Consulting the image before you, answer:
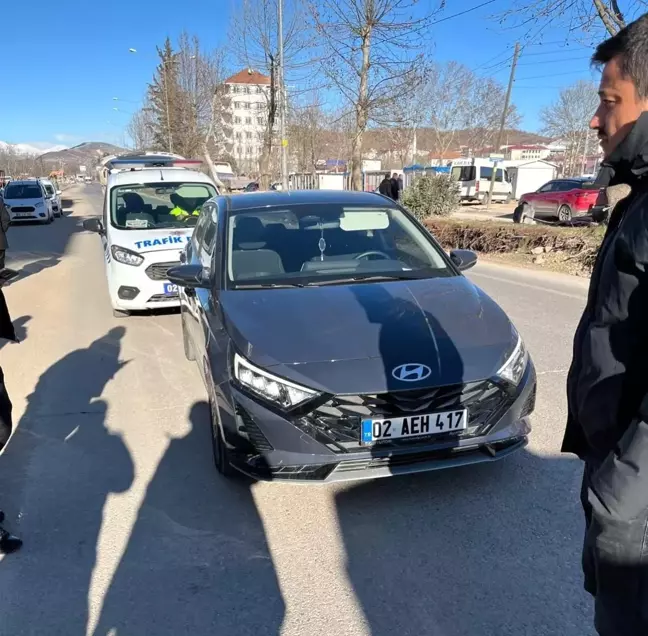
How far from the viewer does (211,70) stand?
36.0 meters

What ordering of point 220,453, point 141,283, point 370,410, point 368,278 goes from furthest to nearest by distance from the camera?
1. point 141,283
2. point 368,278
3. point 220,453
4. point 370,410

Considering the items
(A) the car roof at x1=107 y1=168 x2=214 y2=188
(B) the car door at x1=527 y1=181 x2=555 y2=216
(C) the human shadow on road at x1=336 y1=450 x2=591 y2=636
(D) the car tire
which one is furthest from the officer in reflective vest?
(B) the car door at x1=527 y1=181 x2=555 y2=216

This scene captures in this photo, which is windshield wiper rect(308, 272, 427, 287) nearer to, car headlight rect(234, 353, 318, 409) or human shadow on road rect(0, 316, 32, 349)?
car headlight rect(234, 353, 318, 409)

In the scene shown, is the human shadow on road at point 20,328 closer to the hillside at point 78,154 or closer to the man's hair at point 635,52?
the man's hair at point 635,52

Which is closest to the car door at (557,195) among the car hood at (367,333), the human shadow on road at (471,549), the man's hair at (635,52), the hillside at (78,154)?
the car hood at (367,333)

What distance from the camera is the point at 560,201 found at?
67.8 feet

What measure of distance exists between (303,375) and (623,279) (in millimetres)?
1718

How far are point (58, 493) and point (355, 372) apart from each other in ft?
6.43

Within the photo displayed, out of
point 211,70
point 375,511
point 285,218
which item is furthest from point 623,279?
point 211,70

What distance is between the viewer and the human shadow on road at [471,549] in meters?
2.40

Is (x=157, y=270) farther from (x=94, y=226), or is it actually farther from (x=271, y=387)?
(x=271, y=387)

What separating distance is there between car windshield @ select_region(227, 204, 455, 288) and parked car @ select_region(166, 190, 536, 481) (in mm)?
31

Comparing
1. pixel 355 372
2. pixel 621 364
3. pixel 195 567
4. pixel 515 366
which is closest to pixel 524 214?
pixel 515 366

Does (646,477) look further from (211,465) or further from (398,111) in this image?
(398,111)
